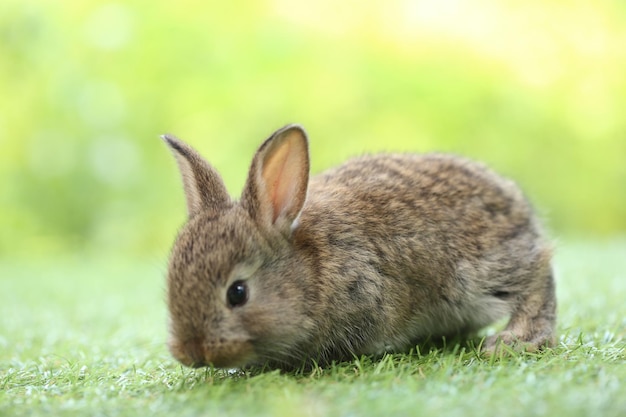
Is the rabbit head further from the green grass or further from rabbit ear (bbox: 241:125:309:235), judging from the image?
the green grass

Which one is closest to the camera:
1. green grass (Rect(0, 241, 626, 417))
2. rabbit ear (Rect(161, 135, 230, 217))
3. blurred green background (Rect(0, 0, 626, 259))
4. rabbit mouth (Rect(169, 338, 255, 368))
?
green grass (Rect(0, 241, 626, 417))

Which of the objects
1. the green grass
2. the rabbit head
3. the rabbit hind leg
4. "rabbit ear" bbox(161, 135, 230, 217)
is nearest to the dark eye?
the rabbit head

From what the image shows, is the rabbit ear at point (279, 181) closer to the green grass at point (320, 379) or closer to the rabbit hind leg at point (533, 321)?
the green grass at point (320, 379)

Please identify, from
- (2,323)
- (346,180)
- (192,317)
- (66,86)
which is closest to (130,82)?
(66,86)

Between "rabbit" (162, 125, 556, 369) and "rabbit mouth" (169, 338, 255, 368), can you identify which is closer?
"rabbit mouth" (169, 338, 255, 368)

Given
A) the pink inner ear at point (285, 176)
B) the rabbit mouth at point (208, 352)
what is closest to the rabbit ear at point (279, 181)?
the pink inner ear at point (285, 176)

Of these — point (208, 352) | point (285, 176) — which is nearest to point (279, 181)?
point (285, 176)

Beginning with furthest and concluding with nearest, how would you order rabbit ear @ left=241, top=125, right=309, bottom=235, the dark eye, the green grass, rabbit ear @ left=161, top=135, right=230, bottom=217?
rabbit ear @ left=161, top=135, right=230, bottom=217 < rabbit ear @ left=241, top=125, right=309, bottom=235 < the dark eye < the green grass
